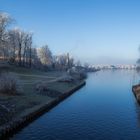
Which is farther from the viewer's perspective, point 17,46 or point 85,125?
point 17,46

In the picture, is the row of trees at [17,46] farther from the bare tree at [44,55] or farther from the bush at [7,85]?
the bush at [7,85]

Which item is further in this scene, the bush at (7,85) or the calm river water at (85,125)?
the bush at (7,85)

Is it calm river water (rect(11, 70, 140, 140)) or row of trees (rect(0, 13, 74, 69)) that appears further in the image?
row of trees (rect(0, 13, 74, 69))

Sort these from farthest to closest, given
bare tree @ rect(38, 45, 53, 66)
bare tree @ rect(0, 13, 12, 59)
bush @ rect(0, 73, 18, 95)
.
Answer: bare tree @ rect(38, 45, 53, 66), bare tree @ rect(0, 13, 12, 59), bush @ rect(0, 73, 18, 95)

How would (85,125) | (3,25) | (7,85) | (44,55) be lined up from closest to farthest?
(85,125) → (7,85) → (3,25) → (44,55)

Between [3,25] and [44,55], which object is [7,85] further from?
[44,55]

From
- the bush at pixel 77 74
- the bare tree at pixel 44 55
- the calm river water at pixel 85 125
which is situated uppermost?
the bare tree at pixel 44 55

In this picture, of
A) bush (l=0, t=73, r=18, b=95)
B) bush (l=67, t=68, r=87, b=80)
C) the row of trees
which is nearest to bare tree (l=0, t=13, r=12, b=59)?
the row of trees

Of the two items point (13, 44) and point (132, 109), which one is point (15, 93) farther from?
point (13, 44)

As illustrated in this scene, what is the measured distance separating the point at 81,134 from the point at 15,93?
50.9ft

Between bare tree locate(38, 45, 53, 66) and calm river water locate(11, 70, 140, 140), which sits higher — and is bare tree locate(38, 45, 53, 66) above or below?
above

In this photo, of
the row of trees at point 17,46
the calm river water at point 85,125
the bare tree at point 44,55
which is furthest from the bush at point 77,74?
the calm river water at point 85,125

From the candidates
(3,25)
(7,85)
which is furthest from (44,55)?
(7,85)

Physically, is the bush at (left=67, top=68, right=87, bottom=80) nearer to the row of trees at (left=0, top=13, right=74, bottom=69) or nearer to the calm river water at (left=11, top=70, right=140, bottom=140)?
the row of trees at (left=0, top=13, right=74, bottom=69)
